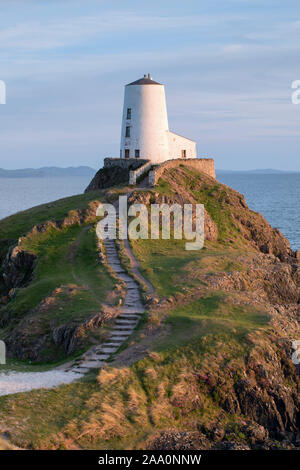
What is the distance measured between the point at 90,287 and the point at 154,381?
17.3 meters

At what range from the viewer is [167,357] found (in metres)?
40.4

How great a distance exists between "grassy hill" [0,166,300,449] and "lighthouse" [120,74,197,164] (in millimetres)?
26961

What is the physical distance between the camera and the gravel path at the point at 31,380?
37625 millimetres

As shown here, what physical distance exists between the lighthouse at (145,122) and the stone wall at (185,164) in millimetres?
3549

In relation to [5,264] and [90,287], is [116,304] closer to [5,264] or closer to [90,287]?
[90,287]

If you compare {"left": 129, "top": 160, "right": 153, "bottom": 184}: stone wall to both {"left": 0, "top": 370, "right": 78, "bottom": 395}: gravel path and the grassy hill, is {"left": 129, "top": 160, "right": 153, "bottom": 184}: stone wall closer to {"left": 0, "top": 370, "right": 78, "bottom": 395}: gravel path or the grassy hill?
the grassy hill

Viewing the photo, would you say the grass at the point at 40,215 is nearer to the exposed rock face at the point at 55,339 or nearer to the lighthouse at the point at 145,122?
the lighthouse at the point at 145,122

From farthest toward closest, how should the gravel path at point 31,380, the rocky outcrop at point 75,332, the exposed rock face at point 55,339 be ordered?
the exposed rock face at point 55,339, the rocky outcrop at point 75,332, the gravel path at point 31,380

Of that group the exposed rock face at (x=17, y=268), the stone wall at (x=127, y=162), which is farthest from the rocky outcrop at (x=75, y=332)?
the stone wall at (x=127, y=162)

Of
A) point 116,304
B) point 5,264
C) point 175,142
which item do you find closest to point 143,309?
point 116,304
